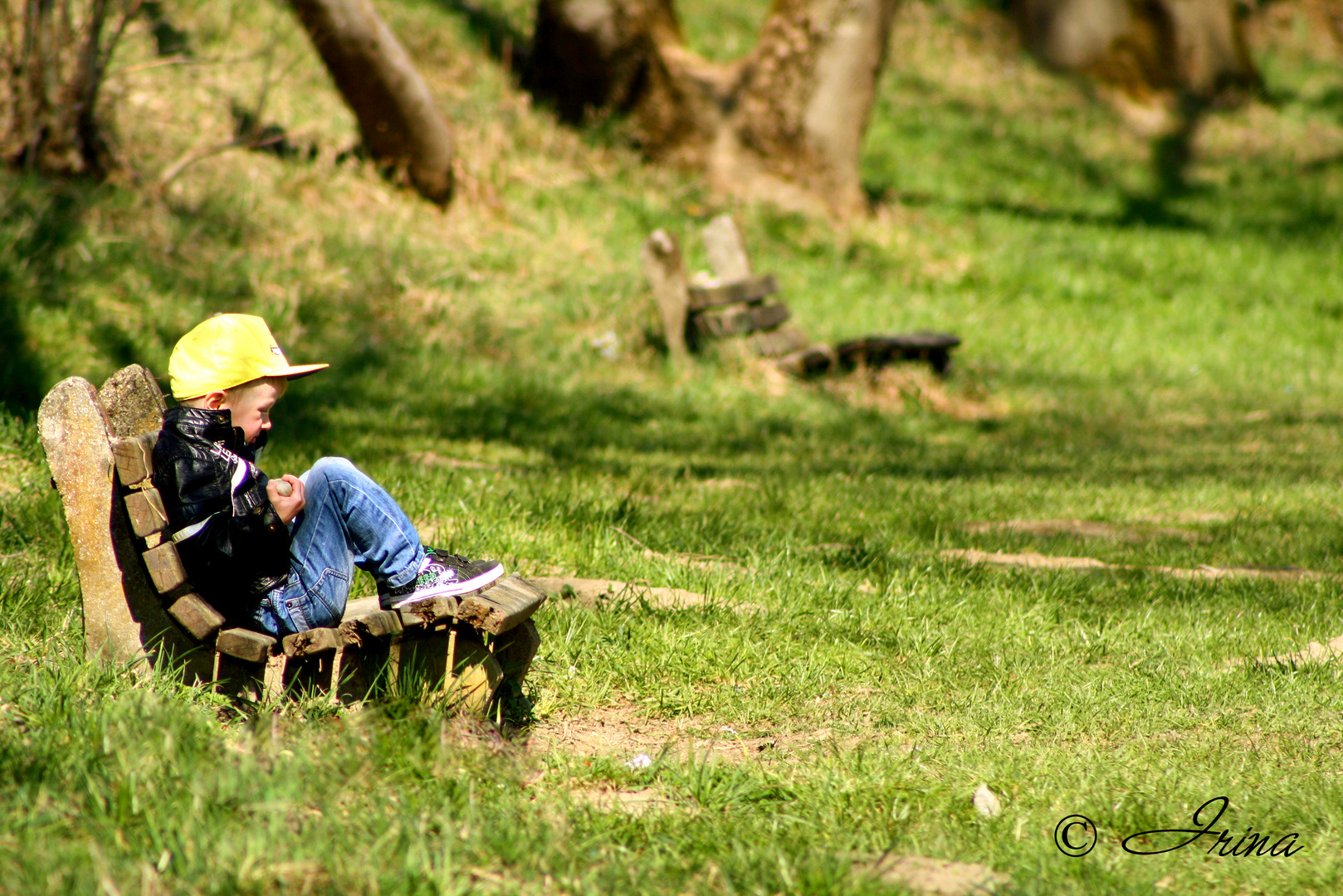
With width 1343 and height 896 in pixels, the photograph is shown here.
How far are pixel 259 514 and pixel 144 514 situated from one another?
0.30m

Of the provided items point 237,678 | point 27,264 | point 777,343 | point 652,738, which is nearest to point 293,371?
point 237,678

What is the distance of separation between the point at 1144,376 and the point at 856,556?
6718mm

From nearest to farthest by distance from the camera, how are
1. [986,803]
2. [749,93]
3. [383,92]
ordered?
1. [986,803]
2. [383,92]
3. [749,93]

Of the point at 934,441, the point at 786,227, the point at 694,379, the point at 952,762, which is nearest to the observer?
the point at 952,762

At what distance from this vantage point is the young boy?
11.0 ft

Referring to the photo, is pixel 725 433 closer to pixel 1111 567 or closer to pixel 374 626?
pixel 1111 567

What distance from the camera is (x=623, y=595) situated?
468 centimetres

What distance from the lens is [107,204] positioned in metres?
8.80

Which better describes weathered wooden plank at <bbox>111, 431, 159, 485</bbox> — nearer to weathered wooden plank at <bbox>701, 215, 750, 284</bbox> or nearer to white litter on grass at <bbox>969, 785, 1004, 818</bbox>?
white litter on grass at <bbox>969, 785, 1004, 818</bbox>

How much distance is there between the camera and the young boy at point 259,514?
11.0 ft

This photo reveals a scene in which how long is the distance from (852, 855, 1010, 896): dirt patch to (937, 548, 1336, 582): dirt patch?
2643 millimetres

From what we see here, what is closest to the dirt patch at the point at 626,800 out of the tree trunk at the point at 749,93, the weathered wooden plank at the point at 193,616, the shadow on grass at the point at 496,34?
the weathered wooden plank at the point at 193,616

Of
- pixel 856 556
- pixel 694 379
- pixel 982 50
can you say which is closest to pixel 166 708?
pixel 856 556

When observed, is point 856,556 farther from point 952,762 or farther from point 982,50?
point 982,50
